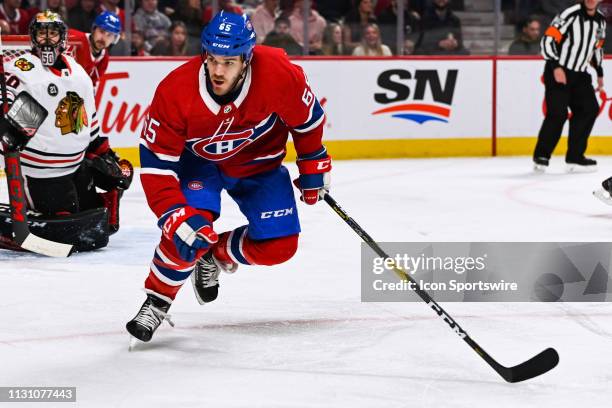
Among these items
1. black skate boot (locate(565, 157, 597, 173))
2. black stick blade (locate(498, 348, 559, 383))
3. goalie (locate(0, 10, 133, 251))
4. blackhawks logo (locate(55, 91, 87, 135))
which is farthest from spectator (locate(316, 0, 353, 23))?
black stick blade (locate(498, 348, 559, 383))

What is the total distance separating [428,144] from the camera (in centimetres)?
844

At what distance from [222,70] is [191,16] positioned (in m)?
5.40

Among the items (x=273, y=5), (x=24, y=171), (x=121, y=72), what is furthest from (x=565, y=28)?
(x=24, y=171)

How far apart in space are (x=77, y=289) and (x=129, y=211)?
190cm

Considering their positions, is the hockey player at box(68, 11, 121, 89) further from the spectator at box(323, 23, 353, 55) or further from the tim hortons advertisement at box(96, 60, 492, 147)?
the spectator at box(323, 23, 353, 55)

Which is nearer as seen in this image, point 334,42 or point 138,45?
point 138,45

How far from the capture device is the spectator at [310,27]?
8.29m

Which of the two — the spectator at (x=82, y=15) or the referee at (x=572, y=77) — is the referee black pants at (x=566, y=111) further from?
→ the spectator at (x=82, y=15)

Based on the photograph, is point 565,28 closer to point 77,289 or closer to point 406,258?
point 406,258

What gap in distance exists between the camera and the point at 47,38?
4.39 metres

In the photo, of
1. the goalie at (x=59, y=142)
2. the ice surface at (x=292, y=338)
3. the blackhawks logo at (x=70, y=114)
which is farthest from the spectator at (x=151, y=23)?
the blackhawks logo at (x=70, y=114)

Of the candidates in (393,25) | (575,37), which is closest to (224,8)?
(393,25)

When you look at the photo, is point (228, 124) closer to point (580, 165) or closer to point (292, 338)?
point (292, 338)

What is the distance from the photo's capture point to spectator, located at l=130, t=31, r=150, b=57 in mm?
7852
